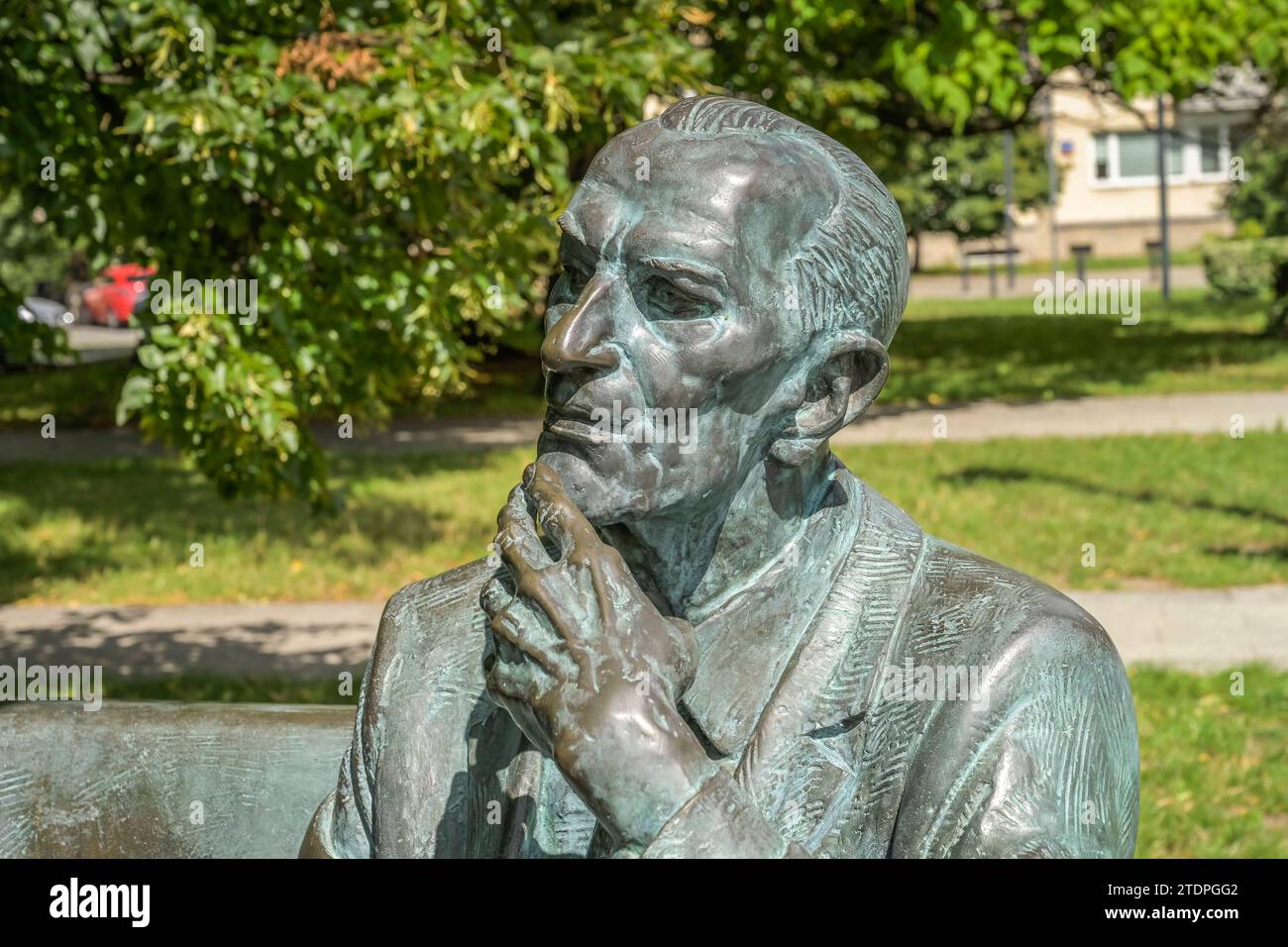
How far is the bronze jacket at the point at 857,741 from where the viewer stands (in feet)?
6.84

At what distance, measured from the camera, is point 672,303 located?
212cm

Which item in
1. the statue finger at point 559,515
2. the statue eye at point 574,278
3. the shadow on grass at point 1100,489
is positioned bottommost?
the shadow on grass at point 1100,489

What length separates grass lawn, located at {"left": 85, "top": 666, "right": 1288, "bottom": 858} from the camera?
5.66 metres

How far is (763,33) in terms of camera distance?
13430 mm

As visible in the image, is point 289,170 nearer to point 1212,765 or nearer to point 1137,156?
point 1212,765

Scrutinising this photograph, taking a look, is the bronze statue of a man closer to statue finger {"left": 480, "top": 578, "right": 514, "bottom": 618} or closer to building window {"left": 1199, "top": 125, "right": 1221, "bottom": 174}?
statue finger {"left": 480, "top": 578, "right": 514, "bottom": 618}

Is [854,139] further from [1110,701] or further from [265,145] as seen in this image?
[1110,701]

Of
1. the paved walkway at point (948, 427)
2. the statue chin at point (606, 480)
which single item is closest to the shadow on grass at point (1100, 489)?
the paved walkway at point (948, 427)

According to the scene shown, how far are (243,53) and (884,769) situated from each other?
388 centimetres

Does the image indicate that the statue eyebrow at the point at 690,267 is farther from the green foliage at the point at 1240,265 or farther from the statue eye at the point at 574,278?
the green foliage at the point at 1240,265

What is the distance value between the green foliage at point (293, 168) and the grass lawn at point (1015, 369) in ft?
36.9

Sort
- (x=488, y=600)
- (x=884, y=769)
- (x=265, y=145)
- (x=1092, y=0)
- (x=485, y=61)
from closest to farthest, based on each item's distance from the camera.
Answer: (x=488, y=600) → (x=884, y=769) → (x=265, y=145) → (x=485, y=61) → (x=1092, y=0)

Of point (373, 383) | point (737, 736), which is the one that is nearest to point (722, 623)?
point (737, 736)

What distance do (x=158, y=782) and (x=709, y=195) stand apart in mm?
2054
